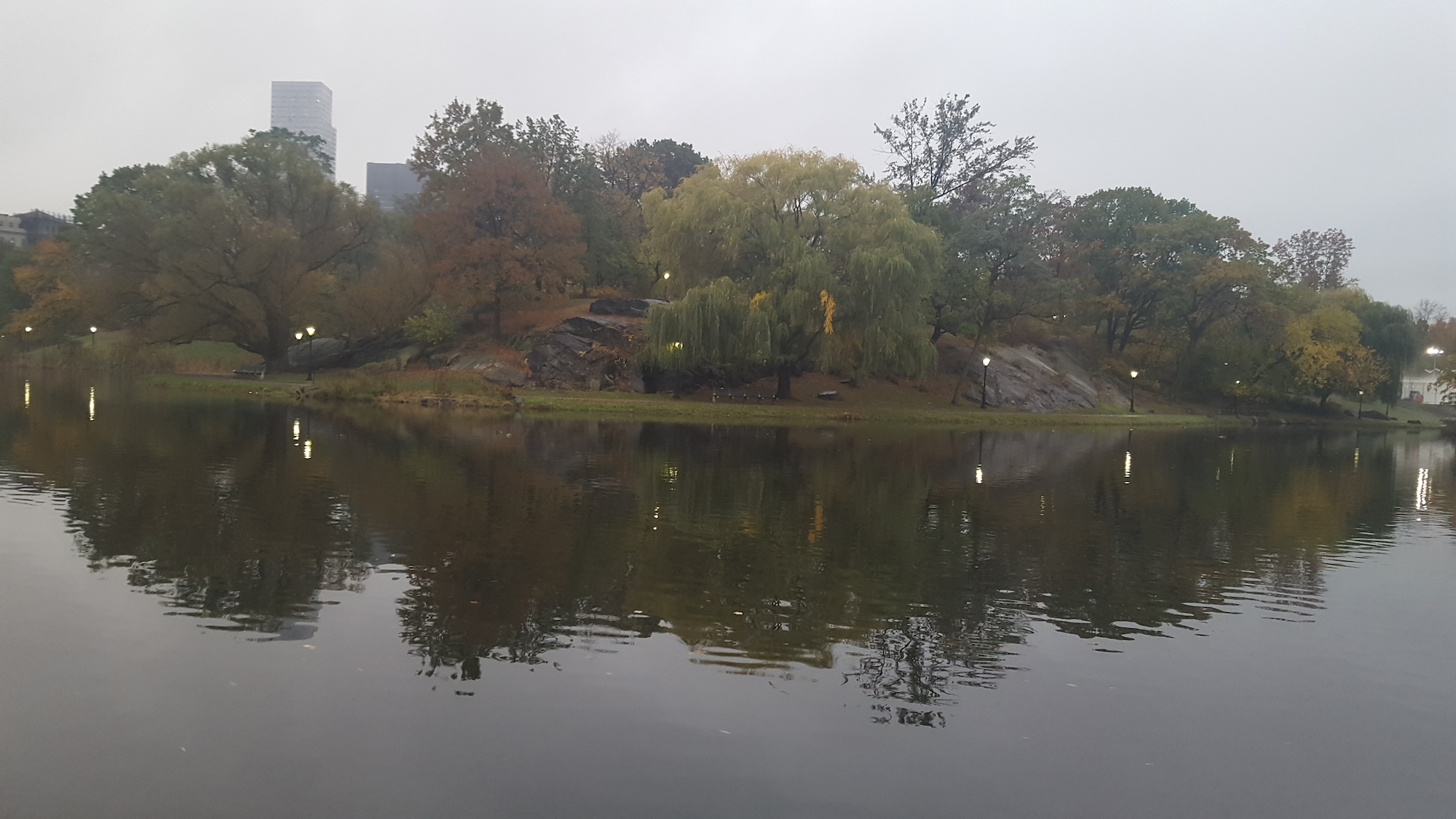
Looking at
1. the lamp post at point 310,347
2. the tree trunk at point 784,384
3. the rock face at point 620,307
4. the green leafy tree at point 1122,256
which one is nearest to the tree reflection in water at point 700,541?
the tree trunk at point 784,384

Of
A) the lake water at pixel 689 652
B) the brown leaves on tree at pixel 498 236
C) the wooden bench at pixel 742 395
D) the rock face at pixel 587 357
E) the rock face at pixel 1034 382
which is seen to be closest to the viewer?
the lake water at pixel 689 652

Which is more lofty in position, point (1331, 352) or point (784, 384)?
point (1331, 352)

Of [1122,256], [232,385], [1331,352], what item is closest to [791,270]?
[232,385]

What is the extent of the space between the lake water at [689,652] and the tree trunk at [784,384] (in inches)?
1051

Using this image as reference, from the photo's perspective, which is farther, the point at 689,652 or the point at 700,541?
the point at 700,541

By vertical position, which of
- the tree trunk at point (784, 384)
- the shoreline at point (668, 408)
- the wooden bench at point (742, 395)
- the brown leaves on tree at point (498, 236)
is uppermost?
the brown leaves on tree at point (498, 236)

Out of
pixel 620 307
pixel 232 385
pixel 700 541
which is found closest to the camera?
pixel 700 541

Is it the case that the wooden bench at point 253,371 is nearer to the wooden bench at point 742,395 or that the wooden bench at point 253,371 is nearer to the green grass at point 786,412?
the green grass at point 786,412

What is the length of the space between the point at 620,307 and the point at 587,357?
549 centimetres

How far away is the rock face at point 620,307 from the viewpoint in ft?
162

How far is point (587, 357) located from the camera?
4528cm

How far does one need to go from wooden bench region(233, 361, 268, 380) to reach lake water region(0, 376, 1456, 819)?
3370cm

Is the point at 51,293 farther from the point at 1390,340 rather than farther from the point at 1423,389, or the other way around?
the point at 1423,389

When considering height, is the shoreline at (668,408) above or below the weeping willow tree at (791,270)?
below
